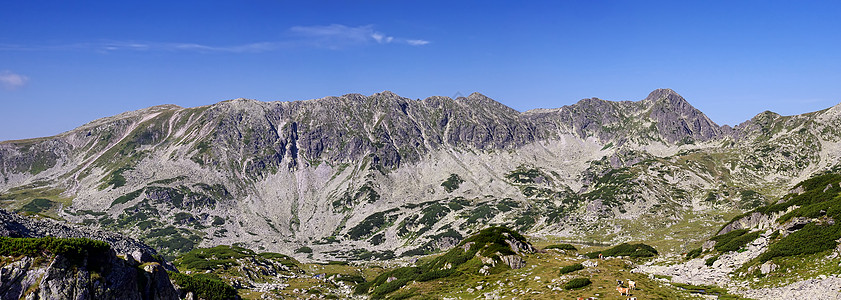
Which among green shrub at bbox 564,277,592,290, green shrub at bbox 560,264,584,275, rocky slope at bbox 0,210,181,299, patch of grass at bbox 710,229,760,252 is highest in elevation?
rocky slope at bbox 0,210,181,299

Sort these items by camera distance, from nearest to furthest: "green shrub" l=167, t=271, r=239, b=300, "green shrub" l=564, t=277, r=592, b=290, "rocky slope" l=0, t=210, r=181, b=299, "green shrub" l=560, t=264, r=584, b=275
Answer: "rocky slope" l=0, t=210, r=181, b=299 < "green shrub" l=564, t=277, r=592, b=290 < "green shrub" l=167, t=271, r=239, b=300 < "green shrub" l=560, t=264, r=584, b=275

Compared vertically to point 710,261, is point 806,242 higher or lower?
higher

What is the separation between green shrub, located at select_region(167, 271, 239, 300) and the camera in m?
65.1

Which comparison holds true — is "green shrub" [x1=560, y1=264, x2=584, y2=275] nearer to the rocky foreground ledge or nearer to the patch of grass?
the patch of grass

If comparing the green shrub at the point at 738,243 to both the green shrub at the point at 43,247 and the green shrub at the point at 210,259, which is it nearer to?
the green shrub at the point at 43,247

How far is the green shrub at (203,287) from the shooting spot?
65062 mm

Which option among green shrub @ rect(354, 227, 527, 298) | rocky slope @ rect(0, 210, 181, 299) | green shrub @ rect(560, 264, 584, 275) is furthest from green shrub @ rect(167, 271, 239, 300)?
green shrub @ rect(560, 264, 584, 275)

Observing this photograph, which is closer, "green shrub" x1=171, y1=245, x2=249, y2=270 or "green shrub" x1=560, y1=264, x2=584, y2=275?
"green shrub" x1=560, y1=264, x2=584, y2=275

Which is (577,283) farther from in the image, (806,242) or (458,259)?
(458,259)

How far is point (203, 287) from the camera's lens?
219 ft

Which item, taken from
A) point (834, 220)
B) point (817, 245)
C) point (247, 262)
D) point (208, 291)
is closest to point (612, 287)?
point (817, 245)

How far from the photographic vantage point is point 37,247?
40938 mm

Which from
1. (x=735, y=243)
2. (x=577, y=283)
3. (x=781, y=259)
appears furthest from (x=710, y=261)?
(x=577, y=283)

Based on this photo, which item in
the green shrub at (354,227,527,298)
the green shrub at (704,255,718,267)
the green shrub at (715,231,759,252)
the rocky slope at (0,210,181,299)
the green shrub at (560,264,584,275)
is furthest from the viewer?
the green shrub at (354,227,527,298)
